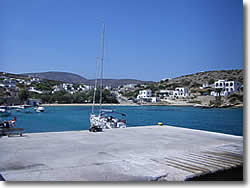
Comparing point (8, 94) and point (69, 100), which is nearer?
point (8, 94)

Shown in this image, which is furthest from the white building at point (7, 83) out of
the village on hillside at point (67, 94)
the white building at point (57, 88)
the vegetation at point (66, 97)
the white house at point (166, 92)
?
the white house at point (166, 92)

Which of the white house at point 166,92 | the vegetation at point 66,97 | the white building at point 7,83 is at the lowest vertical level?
the vegetation at point 66,97

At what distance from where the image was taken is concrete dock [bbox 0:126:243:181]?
3.81 metres

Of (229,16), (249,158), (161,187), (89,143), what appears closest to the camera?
(161,187)

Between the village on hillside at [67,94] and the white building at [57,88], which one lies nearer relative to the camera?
the village on hillside at [67,94]

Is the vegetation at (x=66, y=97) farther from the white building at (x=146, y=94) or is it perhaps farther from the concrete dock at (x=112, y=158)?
the concrete dock at (x=112, y=158)

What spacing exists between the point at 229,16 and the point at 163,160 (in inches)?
121

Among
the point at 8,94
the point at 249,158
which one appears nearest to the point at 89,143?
the point at 249,158

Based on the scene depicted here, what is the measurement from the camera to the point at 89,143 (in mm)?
6355

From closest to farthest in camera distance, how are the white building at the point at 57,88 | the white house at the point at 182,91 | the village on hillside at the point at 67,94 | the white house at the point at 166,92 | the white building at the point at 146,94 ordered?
the white house at the point at 182,91 < the white house at the point at 166,92 < the village on hillside at the point at 67,94 < the white building at the point at 146,94 < the white building at the point at 57,88

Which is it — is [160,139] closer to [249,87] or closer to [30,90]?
[249,87]

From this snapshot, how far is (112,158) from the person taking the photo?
15.7 feet

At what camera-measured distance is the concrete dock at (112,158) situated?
12.5ft

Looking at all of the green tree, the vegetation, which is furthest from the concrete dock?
the vegetation
